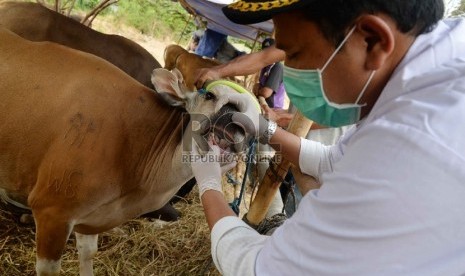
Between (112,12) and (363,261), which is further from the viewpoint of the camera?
(112,12)

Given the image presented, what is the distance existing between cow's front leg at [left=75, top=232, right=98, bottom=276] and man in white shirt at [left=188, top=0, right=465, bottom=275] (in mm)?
1734

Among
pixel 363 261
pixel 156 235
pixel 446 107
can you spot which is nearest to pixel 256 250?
pixel 363 261

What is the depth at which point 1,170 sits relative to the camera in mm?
2590

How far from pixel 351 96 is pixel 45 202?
6.17 feet

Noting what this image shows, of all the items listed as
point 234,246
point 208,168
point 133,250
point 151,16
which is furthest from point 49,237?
point 151,16

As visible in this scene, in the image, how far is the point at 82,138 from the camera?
235 centimetres

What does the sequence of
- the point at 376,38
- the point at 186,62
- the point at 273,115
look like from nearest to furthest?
the point at 376,38
the point at 273,115
the point at 186,62

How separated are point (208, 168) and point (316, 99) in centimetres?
75

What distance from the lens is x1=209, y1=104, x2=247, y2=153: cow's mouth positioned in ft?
6.95

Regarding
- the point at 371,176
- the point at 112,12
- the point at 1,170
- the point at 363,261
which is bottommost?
the point at 112,12

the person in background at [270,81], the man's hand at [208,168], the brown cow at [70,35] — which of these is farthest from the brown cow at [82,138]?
the person in background at [270,81]

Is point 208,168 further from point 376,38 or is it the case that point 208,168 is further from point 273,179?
point 376,38

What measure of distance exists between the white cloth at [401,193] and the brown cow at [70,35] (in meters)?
3.42

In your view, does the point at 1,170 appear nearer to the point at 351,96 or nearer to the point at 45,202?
the point at 45,202
